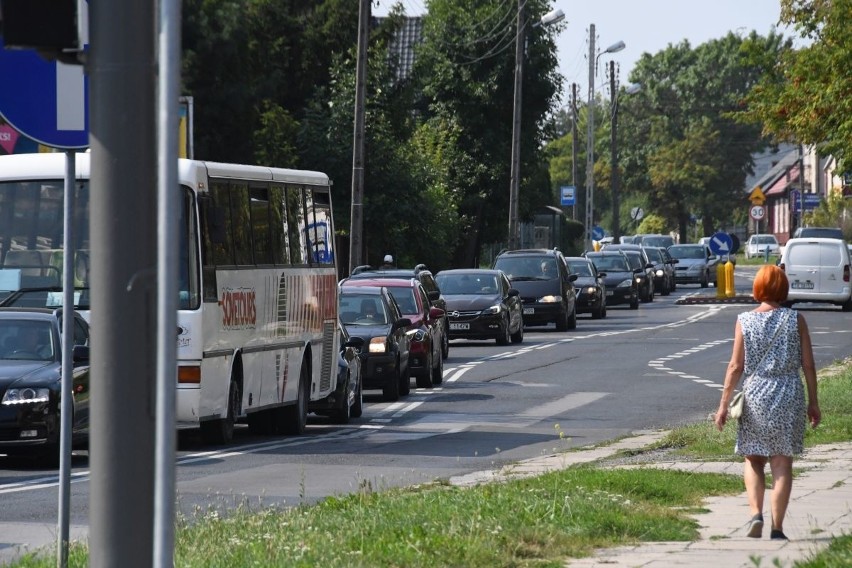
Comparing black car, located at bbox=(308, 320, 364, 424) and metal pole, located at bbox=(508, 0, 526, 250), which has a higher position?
metal pole, located at bbox=(508, 0, 526, 250)

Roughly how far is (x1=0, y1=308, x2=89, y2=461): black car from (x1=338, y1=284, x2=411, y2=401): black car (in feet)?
23.6

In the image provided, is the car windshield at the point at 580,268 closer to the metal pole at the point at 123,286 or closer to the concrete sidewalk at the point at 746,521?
the concrete sidewalk at the point at 746,521

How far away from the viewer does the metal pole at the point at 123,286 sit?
240 inches

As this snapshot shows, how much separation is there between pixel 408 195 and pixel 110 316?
131 feet

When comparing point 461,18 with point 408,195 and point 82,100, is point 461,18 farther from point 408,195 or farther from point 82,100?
point 82,100

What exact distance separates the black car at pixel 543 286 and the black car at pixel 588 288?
5.11 metres

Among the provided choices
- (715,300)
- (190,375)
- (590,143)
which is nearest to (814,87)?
(190,375)

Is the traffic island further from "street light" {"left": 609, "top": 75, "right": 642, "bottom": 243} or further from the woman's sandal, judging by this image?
the woman's sandal

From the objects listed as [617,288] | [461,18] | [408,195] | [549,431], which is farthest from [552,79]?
[549,431]

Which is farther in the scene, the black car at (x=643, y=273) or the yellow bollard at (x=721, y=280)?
the black car at (x=643, y=273)

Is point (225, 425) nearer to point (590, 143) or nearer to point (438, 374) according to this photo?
point (438, 374)

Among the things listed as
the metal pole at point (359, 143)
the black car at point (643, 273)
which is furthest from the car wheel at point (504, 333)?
the black car at point (643, 273)

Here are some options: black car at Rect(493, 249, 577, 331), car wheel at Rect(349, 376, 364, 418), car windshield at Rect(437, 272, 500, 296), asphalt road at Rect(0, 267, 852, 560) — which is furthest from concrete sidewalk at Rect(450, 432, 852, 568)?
black car at Rect(493, 249, 577, 331)

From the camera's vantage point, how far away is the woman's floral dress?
10266 mm
